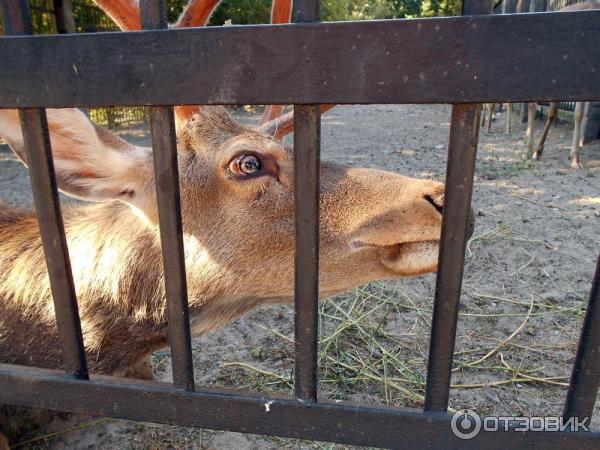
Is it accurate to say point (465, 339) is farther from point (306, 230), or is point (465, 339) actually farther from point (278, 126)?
point (306, 230)

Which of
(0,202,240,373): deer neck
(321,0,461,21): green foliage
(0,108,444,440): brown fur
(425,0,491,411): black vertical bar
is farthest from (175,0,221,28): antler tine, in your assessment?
(321,0,461,21): green foliage

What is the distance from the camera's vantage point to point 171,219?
1.39m

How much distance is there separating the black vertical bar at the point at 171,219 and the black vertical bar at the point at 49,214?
316 mm

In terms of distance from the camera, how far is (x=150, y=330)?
7.03 ft

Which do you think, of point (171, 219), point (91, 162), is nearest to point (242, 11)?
point (91, 162)

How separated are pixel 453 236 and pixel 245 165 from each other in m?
1.08

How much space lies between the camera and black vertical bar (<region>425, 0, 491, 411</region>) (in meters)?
1.18

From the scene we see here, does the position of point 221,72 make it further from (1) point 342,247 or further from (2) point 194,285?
(2) point 194,285

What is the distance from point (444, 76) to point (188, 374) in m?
1.11

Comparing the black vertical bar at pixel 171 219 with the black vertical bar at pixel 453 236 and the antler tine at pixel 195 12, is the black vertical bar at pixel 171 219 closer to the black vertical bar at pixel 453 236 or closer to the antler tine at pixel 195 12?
the black vertical bar at pixel 453 236

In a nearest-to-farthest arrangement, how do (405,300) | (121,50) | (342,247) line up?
(121,50) < (342,247) < (405,300)

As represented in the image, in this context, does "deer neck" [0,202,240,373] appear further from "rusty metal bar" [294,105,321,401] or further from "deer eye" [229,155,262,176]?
"rusty metal bar" [294,105,321,401]

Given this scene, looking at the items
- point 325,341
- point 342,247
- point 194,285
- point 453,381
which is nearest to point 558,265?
point 453,381

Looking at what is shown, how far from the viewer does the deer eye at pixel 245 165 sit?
6.85 feet
